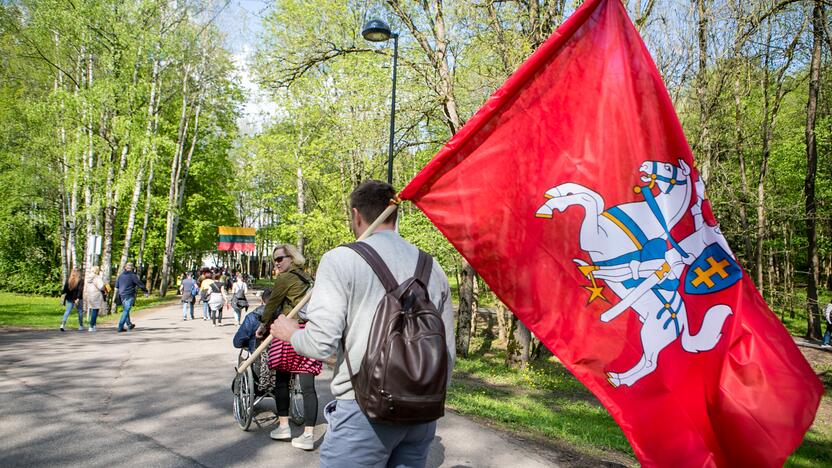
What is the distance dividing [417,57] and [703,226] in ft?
42.5

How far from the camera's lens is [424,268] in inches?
109

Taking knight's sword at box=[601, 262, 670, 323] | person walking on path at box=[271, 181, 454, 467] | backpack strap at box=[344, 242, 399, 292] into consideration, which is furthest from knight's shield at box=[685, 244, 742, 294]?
backpack strap at box=[344, 242, 399, 292]

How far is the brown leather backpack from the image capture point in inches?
95.6

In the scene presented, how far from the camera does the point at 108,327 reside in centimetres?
1814

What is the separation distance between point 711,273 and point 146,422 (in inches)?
225

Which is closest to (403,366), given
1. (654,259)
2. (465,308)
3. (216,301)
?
(654,259)

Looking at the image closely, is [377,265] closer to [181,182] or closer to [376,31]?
[376,31]

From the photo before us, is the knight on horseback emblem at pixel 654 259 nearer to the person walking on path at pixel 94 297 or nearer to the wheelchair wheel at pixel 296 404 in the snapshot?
the wheelchair wheel at pixel 296 404

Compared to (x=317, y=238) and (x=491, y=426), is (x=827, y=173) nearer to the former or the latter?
(x=317, y=238)

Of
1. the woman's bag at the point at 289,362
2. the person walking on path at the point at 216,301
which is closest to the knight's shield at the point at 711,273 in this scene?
the woman's bag at the point at 289,362

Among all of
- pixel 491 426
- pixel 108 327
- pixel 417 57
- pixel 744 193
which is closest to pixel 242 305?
pixel 108 327

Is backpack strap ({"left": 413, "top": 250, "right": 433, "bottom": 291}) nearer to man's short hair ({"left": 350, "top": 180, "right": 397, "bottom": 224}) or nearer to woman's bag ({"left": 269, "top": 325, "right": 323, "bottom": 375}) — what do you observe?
man's short hair ({"left": 350, "top": 180, "right": 397, "bottom": 224})

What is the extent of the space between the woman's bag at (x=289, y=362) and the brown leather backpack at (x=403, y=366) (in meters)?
3.40

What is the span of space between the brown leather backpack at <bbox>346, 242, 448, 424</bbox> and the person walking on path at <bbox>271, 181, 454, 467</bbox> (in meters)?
0.08
